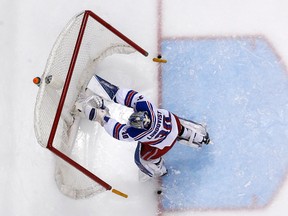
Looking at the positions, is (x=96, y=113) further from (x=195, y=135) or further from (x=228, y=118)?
(x=228, y=118)

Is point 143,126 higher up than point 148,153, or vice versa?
point 143,126

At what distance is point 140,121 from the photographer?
242 centimetres

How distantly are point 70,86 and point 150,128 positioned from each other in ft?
2.40

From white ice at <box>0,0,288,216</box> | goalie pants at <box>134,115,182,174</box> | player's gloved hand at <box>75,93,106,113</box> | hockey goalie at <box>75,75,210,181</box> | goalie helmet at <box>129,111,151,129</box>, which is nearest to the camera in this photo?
goalie helmet at <box>129,111,151,129</box>

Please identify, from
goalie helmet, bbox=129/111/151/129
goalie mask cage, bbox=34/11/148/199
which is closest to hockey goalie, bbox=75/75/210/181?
goalie helmet, bbox=129/111/151/129

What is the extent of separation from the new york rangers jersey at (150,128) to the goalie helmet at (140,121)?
0.18ft

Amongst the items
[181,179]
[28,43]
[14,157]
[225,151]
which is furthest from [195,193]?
[28,43]

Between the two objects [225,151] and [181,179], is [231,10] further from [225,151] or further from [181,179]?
[181,179]

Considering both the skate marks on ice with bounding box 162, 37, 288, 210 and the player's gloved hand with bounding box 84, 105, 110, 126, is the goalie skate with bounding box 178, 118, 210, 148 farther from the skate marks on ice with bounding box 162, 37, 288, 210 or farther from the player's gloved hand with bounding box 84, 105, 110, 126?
the player's gloved hand with bounding box 84, 105, 110, 126

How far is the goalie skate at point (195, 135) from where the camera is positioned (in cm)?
304

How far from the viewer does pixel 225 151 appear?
10.9 ft

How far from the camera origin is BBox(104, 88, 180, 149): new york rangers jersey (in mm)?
2562

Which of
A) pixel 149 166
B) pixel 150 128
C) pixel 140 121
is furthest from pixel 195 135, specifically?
pixel 140 121

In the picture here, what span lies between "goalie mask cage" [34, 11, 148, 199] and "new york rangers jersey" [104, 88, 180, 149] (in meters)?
0.32
